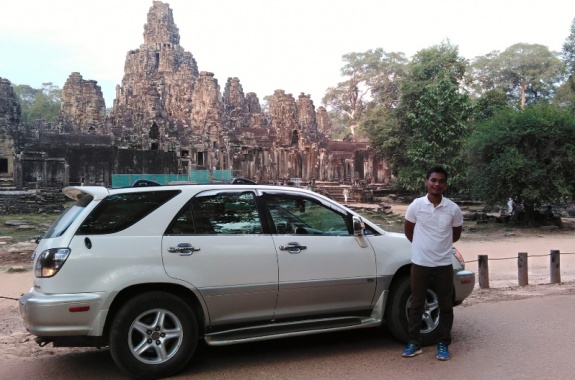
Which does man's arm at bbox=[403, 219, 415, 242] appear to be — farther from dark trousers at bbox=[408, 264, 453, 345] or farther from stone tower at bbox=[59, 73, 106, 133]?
stone tower at bbox=[59, 73, 106, 133]

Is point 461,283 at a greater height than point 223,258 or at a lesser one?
lesser

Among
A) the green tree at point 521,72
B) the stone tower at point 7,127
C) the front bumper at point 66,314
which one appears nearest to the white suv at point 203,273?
the front bumper at point 66,314

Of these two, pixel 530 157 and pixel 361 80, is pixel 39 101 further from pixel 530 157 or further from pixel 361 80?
pixel 530 157

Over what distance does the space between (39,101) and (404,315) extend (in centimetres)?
7519

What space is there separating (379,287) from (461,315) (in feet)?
6.42

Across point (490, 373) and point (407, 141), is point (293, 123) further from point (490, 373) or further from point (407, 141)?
point (490, 373)

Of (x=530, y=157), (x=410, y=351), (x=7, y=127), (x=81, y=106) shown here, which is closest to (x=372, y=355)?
(x=410, y=351)

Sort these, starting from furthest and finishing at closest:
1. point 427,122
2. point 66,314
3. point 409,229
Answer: point 427,122
point 409,229
point 66,314

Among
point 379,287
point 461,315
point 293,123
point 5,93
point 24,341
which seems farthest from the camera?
point 293,123

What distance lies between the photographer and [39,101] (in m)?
68.7

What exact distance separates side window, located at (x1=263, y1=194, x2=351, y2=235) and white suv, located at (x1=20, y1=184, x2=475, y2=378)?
0.4 inches

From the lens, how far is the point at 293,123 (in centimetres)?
4319

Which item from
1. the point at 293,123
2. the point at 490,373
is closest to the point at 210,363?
the point at 490,373

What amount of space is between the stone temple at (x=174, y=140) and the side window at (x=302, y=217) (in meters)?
29.9
